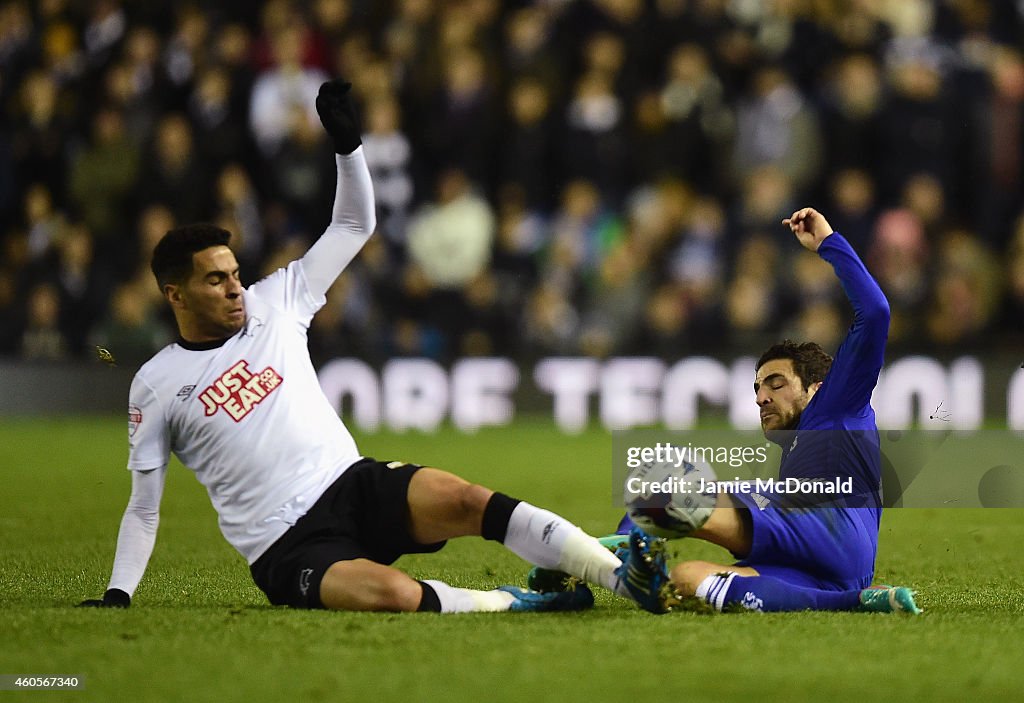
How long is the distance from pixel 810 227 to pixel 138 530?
102 inches

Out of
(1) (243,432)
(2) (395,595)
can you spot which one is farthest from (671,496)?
(1) (243,432)

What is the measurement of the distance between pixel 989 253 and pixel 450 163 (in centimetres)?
514

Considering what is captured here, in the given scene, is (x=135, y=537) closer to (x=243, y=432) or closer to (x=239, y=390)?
(x=243, y=432)

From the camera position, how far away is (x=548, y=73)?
A: 15.7 meters

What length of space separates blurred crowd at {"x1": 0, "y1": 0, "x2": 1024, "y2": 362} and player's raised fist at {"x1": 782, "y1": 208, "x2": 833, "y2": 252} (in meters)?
8.63

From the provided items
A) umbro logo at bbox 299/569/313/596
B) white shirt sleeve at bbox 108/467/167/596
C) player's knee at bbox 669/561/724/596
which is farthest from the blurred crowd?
umbro logo at bbox 299/569/313/596

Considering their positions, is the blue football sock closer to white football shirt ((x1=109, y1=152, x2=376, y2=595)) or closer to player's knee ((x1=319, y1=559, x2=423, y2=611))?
player's knee ((x1=319, y1=559, x2=423, y2=611))

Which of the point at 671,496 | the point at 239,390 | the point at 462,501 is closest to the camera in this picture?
the point at 671,496

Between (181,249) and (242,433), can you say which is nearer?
(242,433)

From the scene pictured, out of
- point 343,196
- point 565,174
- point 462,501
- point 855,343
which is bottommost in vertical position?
point 462,501

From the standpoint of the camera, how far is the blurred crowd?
14617 millimetres

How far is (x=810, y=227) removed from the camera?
5770 mm

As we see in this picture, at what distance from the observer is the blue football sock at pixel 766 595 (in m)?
5.51

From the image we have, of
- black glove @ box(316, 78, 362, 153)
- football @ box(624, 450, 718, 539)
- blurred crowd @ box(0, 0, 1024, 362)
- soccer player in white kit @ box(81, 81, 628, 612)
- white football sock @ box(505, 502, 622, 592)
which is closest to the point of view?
football @ box(624, 450, 718, 539)
